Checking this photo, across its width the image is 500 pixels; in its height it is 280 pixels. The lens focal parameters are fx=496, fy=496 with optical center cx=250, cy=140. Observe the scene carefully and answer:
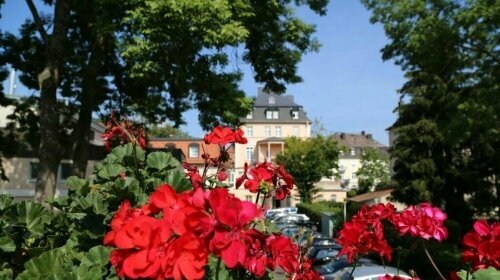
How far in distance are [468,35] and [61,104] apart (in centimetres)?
1407

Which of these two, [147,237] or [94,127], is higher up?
[94,127]

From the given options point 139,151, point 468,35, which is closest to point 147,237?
point 139,151

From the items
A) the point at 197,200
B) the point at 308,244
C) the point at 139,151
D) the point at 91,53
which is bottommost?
the point at 308,244

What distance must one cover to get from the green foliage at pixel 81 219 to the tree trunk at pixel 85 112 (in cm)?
1299

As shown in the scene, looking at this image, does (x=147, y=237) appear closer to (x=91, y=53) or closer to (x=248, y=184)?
(x=248, y=184)

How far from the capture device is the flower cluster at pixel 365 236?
97.0 inches

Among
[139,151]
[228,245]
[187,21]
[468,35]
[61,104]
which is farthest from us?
[61,104]

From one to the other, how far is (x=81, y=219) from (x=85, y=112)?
46.9 feet

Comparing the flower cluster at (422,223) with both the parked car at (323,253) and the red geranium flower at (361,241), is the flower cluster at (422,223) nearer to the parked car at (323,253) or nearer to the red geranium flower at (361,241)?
the red geranium flower at (361,241)

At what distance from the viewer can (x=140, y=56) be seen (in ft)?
37.5

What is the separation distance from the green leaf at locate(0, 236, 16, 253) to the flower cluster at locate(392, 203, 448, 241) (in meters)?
1.75

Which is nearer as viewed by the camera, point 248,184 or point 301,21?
point 248,184

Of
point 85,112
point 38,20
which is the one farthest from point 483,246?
point 85,112

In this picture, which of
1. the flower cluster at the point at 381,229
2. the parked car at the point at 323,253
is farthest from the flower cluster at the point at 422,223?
the parked car at the point at 323,253
